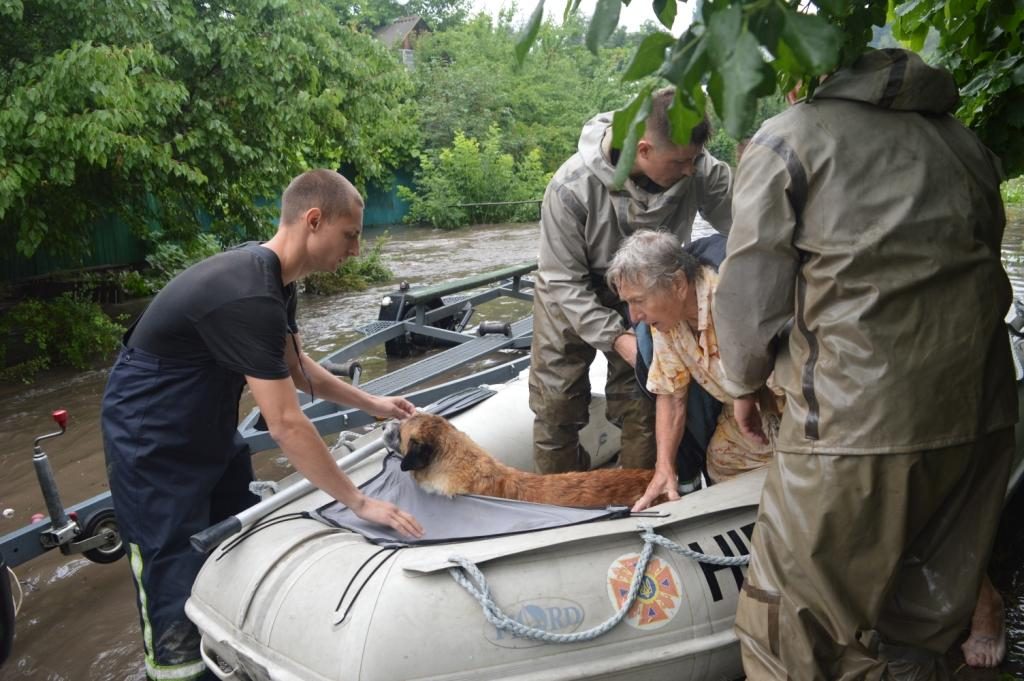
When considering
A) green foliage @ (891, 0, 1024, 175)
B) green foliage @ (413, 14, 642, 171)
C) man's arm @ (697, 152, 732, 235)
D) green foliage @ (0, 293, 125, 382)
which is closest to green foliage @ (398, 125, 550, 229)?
green foliage @ (413, 14, 642, 171)

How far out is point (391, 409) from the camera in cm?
Result: 409

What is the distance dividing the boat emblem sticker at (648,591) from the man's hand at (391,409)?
1.48 meters

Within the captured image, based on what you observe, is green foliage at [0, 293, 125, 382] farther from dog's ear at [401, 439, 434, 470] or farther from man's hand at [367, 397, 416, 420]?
dog's ear at [401, 439, 434, 470]

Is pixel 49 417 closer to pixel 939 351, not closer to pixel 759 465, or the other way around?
pixel 759 465

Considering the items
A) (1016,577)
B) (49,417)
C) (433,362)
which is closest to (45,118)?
(49,417)

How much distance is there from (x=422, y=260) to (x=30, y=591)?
48.4 ft

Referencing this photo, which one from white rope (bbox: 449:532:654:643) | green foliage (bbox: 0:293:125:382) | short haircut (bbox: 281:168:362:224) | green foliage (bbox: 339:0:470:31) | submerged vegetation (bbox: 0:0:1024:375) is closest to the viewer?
submerged vegetation (bbox: 0:0:1024:375)

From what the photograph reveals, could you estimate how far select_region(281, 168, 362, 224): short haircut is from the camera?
306 centimetres

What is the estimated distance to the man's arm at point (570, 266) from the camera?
13.0ft

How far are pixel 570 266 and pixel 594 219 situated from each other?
267mm

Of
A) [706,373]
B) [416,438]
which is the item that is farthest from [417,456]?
[706,373]

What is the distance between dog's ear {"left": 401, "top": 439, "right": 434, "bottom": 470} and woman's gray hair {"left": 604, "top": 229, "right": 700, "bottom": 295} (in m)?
1.16

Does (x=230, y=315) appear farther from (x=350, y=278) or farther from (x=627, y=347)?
(x=350, y=278)

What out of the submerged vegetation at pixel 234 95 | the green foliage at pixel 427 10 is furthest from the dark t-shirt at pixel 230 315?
the green foliage at pixel 427 10
